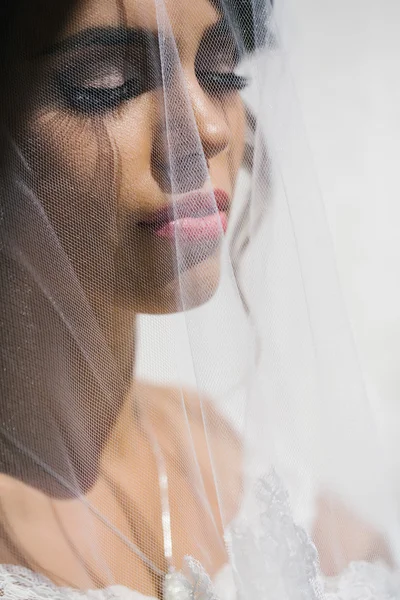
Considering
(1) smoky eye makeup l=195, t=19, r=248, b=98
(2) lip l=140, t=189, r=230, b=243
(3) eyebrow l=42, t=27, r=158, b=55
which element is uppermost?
(3) eyebrow l=42, t=27, r=158, b=55

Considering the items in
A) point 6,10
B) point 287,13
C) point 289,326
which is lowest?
point 289,326

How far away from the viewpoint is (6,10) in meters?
0.74

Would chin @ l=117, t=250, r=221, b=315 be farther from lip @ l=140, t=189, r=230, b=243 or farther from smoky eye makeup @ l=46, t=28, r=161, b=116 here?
smoky eye makeup @ l=46, t=28, r=161, b=116

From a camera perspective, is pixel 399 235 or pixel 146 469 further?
pixel 399 235

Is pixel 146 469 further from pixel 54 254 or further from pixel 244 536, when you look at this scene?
pixel 54 254

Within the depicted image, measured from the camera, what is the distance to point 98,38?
2.38 ft

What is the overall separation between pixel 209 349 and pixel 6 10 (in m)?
0.40

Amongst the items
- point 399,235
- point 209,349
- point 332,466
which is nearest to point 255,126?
point 209,349

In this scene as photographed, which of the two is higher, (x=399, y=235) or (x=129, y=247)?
(x=129, y=247)

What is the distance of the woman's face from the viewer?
732 mm

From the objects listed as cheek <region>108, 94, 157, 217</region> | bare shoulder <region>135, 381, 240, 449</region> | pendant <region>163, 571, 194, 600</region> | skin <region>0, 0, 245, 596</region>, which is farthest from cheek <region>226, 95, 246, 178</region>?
pendant <region>163, 571, 194, 600</region>

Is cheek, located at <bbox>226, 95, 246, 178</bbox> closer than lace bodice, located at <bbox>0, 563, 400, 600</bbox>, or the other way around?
lace bodice, located at <bbox>0, 563, 400, 600</bbox>

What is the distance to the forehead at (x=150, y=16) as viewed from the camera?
2.36 feet

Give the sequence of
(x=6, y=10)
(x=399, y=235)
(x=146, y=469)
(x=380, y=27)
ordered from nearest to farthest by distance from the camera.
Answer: (x=6, y=10) → (x=146, y=469) → (x=399, y=235) → (x=380, y=27)
